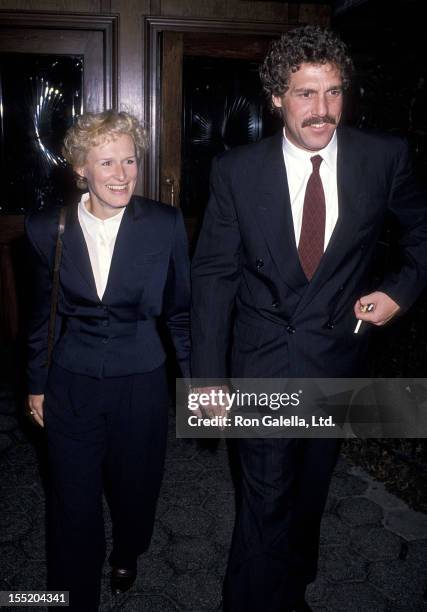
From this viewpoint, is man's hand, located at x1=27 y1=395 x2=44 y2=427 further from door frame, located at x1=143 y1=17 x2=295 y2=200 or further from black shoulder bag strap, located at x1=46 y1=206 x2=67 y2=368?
door frame, located at x1=143 y1=17 x2=295 y2=200

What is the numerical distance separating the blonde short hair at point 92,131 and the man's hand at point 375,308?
3.83ft

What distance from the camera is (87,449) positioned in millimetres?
2256

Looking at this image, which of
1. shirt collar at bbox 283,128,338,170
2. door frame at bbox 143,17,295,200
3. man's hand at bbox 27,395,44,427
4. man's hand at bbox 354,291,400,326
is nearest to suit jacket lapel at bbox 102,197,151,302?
man's hand at bbox 27,395,44,427

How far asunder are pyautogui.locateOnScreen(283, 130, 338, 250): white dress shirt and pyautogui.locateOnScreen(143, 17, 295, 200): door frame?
3.37 m

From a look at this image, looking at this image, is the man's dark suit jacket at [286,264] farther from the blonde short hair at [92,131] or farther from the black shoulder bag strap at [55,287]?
the black shoulder bag strap at [55,287]

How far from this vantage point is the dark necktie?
212cm

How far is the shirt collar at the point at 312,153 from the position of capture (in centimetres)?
218

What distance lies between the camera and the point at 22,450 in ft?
13.9

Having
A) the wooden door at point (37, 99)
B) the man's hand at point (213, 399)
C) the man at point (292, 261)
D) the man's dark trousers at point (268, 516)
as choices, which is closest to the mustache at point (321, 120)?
the man at point (292, 261)

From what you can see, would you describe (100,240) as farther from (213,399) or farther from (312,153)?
(312,153)

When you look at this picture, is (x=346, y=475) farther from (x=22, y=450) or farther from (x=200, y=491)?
(x=22, y=450)

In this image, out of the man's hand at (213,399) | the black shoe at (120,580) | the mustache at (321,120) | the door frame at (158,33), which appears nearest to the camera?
the mustache at (321,120)

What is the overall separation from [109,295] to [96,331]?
0.16 metres

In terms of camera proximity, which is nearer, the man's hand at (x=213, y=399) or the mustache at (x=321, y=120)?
the mustache at (x=321, y=120)
